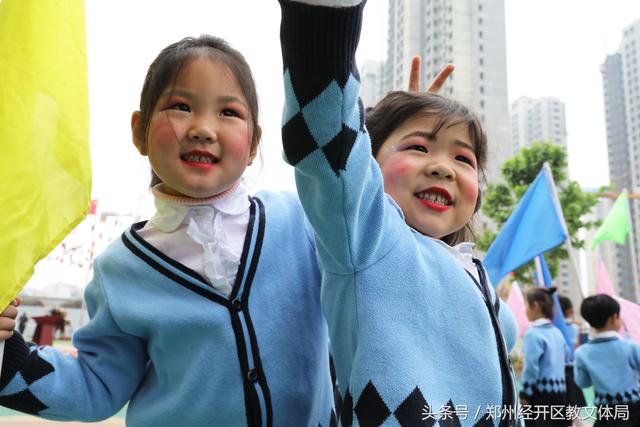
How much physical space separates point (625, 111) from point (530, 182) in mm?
22883

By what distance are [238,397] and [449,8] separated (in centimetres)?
2847

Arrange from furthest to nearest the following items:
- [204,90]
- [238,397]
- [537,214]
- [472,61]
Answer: [472,61], [537,214], [204,90], [238,397]

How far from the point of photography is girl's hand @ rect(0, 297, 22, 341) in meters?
1.10

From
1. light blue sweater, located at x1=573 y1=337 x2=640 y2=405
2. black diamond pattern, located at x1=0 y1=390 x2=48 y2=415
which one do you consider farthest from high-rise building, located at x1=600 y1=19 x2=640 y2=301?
black diamond pattern, located at x1=0 y1=390 x2=48 y2=415

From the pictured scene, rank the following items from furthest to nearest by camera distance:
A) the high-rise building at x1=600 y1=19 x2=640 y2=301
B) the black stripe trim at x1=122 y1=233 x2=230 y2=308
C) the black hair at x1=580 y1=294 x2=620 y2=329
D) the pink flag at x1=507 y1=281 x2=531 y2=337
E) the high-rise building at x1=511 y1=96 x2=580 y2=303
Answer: the high-rise building at x1=511 y1=96 x2=580 y2=303
the high-rise building at x1=600 y1=19 x2=640 y2=301
the pink flag at x1=507 y1=281 x2=531 y2=337
the black hair at x1=580 y1=294 x2=620 y2=329
the black stripe trim at x1=122 y1=233 x2=230 y2=308

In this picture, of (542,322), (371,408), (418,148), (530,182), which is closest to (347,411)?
(371,408)

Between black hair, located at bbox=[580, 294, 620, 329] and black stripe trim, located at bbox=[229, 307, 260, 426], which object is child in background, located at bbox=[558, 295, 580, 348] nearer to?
black hair, located at bbox=[580, 294, 620, 329]

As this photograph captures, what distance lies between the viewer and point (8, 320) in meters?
1.12

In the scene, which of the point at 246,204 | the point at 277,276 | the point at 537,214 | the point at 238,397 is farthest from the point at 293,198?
the point at 537,214

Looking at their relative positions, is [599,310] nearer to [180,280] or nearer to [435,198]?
[435,198]

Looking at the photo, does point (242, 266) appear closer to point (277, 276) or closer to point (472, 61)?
point (277, 276)

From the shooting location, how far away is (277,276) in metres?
1.26

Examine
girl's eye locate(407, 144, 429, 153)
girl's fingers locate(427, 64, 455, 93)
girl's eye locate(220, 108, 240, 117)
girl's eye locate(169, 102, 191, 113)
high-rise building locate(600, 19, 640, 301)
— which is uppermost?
high-rise building locate(600, 19, 640, 301)

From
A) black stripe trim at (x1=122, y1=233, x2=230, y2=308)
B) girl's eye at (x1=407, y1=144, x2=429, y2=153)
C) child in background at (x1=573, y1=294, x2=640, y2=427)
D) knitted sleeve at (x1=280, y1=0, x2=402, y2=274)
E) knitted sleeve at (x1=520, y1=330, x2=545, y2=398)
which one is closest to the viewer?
knitted sleeve at (x1=280, y1=0, x2=402, y2=274)
